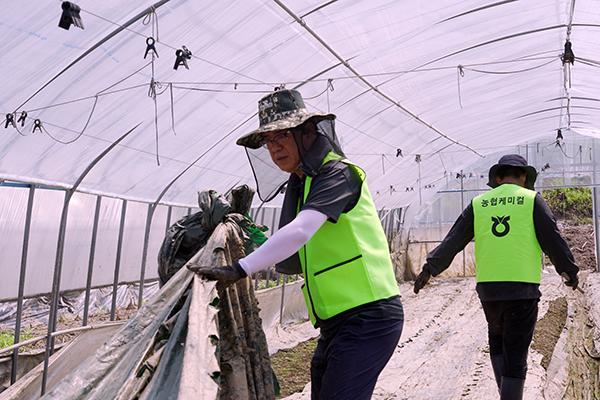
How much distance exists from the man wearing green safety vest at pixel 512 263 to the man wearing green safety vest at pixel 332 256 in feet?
5.14

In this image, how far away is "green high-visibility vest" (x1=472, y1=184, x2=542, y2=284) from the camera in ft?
10.5

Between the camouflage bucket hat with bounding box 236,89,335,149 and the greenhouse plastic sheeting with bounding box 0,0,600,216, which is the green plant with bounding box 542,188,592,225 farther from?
the camouflage bucket hat with bounding box 236,89,335,149

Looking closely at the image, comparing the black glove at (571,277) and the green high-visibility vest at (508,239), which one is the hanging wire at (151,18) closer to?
the green high-visibility vest at (508,239)

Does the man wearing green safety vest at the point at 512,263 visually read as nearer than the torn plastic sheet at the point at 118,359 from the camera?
No

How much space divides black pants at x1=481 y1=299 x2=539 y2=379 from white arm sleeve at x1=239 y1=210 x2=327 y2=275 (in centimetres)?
202

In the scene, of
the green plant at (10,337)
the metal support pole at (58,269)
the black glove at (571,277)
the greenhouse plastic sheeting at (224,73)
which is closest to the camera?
the black glove at (571,277)

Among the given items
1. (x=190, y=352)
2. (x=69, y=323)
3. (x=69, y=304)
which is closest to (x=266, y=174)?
(x=190, y=352)

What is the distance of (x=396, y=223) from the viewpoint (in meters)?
17.0

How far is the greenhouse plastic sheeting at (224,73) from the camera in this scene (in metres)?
4.86

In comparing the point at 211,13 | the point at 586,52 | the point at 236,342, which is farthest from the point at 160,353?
the point at 586,52

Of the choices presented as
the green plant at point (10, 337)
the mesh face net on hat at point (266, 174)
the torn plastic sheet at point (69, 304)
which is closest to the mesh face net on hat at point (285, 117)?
the mesh face net on hat at point (266, 174)

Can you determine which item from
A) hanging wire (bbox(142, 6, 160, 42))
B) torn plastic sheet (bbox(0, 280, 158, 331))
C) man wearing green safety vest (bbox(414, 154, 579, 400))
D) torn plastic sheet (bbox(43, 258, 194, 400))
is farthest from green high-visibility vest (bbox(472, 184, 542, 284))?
torn plastic sheet (bbox(0, 280, 158, 331))

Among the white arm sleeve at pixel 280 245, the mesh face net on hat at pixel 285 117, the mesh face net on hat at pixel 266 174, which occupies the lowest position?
the white arm sleeve at pixel 280 245

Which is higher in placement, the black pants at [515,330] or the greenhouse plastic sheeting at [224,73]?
the greenhouse plastic sheeting at [224,73]
